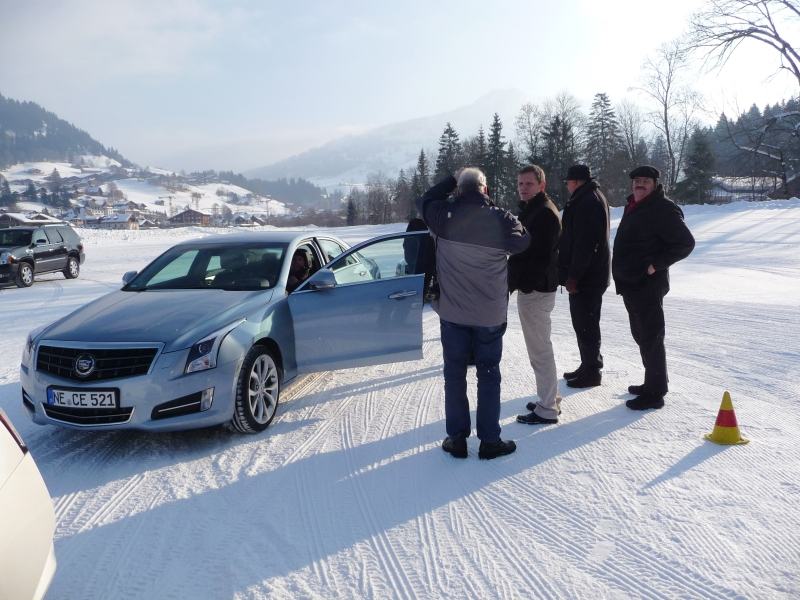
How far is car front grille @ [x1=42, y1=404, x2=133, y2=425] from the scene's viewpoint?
13.5 ft

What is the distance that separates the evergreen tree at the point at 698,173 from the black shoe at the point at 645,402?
47832mm

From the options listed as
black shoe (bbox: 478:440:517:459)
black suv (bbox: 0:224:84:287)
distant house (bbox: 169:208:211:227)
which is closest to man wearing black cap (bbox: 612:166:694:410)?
black shoe (bbox: 478:440:517:459)

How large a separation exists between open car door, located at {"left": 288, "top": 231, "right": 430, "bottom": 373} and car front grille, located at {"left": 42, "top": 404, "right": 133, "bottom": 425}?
1.53 metres

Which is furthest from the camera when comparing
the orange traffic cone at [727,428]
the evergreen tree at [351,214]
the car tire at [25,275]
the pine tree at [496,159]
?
the evergreen tree at [351,214]

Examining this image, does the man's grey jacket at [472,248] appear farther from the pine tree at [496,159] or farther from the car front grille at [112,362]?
the pine tree at [496,159]

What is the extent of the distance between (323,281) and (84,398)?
2042 mm

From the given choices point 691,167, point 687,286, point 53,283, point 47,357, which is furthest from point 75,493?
point 691,167

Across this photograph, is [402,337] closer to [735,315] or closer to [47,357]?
[47,357]

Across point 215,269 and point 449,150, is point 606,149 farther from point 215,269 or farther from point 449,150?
point 215,269

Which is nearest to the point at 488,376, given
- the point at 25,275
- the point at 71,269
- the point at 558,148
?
the point at 25,275

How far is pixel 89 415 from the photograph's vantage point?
4160 mm

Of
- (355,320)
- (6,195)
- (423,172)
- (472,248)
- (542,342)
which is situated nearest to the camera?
(472,248)

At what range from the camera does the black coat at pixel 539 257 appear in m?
4.63

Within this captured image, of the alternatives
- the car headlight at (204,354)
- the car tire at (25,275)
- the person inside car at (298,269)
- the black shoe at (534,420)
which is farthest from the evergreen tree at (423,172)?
the car headlight at (204,354)
